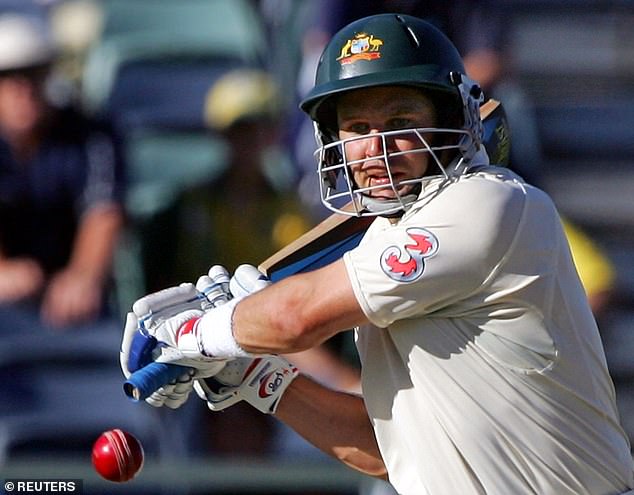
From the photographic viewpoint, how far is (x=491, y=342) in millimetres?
2918

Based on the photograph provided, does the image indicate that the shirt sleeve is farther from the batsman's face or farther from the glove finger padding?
the glove finger padding

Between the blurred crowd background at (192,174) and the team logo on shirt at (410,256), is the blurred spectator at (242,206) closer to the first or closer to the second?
the blurred crowd background at (192,174)

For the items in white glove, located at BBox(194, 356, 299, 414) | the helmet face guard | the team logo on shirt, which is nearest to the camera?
the team logo on shirt

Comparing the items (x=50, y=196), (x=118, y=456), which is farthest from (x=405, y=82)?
(x=50, y=196)

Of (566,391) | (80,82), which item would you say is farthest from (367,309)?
(80,82)

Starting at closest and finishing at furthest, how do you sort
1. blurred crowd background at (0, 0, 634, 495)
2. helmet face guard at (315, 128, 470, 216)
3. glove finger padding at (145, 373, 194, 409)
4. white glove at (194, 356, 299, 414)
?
helmet face guard at (315, 128, 470, 216)
glove finger padding at (145, 373, 194, 409)
white glove at (194, 356, 299, 414)
blurred crowd background at (0, 0, 634, 495)

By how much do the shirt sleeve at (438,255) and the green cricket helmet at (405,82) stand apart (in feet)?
0.46

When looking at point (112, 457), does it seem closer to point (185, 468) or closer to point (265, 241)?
point (185, 468)

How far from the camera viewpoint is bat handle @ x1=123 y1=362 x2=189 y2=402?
303cm

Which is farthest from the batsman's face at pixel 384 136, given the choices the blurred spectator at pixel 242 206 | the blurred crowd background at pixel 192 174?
the blurred spectator at pixel 242 206

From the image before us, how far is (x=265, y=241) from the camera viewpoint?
6184mm

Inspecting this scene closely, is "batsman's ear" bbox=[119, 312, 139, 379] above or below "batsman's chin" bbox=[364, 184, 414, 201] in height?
below

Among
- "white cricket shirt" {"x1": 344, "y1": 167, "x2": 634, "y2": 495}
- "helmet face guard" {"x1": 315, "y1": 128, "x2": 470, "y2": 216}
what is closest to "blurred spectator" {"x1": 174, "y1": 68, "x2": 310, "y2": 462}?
"helmet face guard" {"x1": 315, "y1": 128, "x2": 470, "y2": 216}

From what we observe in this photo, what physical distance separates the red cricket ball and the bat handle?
8.8 inches
